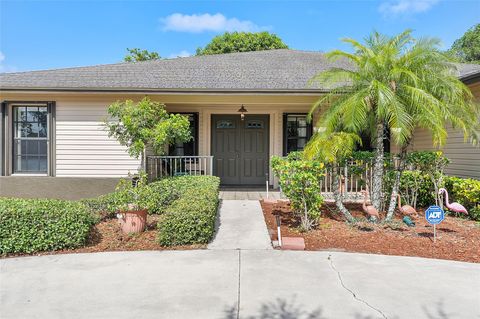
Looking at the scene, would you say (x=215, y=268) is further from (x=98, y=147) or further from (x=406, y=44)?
(x=98, y=147)

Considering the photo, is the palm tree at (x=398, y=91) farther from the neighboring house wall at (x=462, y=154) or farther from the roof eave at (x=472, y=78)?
the neighboring house wall at (x=462, y=154)

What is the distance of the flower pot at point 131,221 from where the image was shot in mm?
5453

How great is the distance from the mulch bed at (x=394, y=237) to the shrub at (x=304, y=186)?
317 millimetres

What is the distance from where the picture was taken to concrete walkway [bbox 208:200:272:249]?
5.02 m

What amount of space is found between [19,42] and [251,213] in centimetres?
1019

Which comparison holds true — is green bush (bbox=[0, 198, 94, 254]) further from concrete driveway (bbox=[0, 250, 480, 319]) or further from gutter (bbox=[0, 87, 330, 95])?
gutter (bbox=[0, 87, 330, 95])

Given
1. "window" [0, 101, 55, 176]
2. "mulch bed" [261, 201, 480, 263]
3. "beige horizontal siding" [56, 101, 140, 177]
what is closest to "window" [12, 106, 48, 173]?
"window" [0, 101, 55, 176]

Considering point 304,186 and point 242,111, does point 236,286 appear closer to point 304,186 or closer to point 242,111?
point 304,186

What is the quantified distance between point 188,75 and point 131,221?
541cm

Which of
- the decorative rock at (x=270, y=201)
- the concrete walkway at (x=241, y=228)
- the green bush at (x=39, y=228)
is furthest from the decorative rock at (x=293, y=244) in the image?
the green bush at (x=39, y=228)

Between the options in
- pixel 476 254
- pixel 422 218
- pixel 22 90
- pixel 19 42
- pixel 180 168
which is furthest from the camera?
pixel 19 42

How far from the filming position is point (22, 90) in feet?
25.8

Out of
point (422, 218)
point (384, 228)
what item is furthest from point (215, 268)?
point (422, 218)

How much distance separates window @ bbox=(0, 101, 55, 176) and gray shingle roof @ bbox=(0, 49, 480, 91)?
25.8 inches
